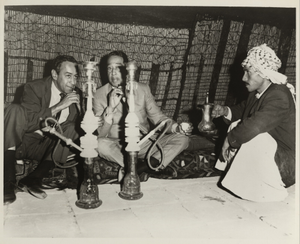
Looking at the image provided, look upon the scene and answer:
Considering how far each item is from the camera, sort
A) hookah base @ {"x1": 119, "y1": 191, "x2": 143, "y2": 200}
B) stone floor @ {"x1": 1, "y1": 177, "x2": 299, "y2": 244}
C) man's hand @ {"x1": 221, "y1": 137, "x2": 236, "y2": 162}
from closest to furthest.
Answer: stone floor @ {"x1": 1, "y1": 177, "x2": 299, "y2": 244} → hookah base @ {"x1": 119, "y1": 191, "x2": 143, "y2": 200} → man's hand @ {"x1": 221, "y1": 137, "x2": 236, "y2": 162}

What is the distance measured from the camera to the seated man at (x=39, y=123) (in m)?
1.91

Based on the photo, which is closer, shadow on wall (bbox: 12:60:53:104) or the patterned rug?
the patterned rug

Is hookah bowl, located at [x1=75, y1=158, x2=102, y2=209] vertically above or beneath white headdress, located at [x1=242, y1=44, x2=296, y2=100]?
beneath

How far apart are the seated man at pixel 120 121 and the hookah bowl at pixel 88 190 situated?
40 cm

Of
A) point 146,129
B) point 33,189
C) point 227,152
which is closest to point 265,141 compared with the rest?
point 227,152

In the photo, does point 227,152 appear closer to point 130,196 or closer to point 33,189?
point 130,196

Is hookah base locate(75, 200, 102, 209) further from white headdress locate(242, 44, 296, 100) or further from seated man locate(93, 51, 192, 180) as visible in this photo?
white headdress locate(242, 44, 296, 100)

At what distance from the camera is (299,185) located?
1750 millimetres

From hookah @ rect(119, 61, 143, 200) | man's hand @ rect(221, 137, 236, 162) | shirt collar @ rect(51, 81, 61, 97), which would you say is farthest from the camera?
shirt collar @ rect(51, 81, 61, 97)

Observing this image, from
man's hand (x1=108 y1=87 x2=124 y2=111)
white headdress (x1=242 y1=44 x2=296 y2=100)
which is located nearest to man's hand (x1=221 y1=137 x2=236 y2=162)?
white headdress (x1=242 y1=44 x2=296 y2=100)

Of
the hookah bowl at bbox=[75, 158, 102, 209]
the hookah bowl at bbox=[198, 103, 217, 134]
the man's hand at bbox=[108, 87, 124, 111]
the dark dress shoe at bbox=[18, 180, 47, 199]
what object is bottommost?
the dark dress shoe at bbox=[18, 180, 47, 199]

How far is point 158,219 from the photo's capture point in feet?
5.38

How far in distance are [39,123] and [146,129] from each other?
0.82m

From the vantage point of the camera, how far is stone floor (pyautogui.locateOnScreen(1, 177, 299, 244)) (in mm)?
1508
